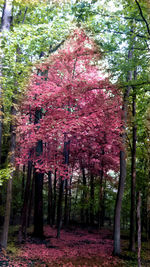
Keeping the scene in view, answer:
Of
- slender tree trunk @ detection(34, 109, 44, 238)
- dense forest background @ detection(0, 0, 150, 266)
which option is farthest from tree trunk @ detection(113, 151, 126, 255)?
slender tree trunk @ detection(34, 109, 44, 238)

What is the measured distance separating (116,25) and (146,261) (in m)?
9.26

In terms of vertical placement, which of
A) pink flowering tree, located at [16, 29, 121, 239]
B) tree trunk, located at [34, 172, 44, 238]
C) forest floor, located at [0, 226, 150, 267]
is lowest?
forest floor, located at [0, 226, 150, 267]

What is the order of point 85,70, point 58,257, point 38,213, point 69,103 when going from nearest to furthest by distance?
point 58,257 < point 69,103 < point 85,70 < point 38,213

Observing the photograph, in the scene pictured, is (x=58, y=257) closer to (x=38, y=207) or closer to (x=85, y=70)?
(x=38, y=207)

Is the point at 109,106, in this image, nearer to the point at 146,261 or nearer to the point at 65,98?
the point at 65,98

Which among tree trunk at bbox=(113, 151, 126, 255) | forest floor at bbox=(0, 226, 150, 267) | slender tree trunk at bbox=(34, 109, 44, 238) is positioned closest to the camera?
forest floor at bbox=(0, 226, 150, 267)

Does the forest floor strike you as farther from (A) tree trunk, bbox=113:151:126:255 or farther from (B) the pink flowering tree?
(B) the pink flowering tree

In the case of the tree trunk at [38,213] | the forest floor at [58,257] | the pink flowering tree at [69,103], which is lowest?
the forest floor at [58,257]

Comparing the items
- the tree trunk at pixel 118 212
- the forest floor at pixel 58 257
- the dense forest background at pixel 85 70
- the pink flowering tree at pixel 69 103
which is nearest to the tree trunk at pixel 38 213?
the dense forest background at pixel 85 70

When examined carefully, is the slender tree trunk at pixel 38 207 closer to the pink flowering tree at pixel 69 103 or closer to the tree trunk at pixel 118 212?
the pink flowering tree at pixel 69 103

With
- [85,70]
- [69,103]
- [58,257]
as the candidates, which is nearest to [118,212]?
[58,257]

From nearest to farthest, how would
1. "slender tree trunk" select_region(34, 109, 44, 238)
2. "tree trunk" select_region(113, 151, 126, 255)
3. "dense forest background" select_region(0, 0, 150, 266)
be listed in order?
"dense forest background" select_region(0, 0, 150, 266)
"tree trunk" select_region(113, 151, 126, 255)
"slender tree trunk" select_region(34, 109, 44, 238)

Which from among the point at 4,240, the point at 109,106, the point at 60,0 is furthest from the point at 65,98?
the point at 4,240

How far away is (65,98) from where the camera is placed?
30.2 feet
